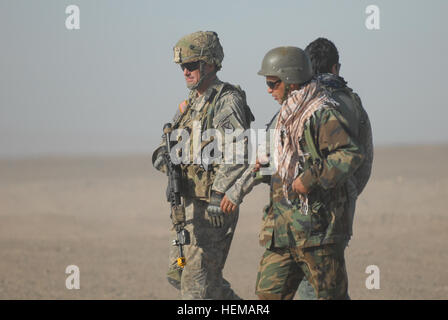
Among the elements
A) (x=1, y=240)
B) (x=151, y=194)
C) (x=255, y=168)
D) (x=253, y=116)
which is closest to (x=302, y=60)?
(x=255, y=168)

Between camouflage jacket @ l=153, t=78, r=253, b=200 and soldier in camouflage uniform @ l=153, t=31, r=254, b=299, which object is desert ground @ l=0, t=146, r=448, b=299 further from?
camouflage jacket @ l=153, t=78, r=253, b=200

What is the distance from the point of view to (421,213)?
20.7 metres

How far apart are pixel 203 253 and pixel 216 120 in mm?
1022

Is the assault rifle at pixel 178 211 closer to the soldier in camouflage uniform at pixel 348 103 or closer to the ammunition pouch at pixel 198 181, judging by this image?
the ammunition pouch at pixel 198 181

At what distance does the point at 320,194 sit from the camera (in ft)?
17.7

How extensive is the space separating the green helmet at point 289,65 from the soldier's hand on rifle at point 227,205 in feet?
3.19

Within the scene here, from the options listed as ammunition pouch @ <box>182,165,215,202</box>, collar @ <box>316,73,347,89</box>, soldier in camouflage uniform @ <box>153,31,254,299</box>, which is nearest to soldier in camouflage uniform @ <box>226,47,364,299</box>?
collar @ <box>316,73,347,89</box>

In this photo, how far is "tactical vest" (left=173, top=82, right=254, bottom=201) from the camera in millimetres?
6512

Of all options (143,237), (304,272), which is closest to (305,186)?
(304,272)

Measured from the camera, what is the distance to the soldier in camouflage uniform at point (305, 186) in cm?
525

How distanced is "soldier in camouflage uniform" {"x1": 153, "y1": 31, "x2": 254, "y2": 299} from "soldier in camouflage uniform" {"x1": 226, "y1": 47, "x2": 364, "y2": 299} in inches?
35.7
